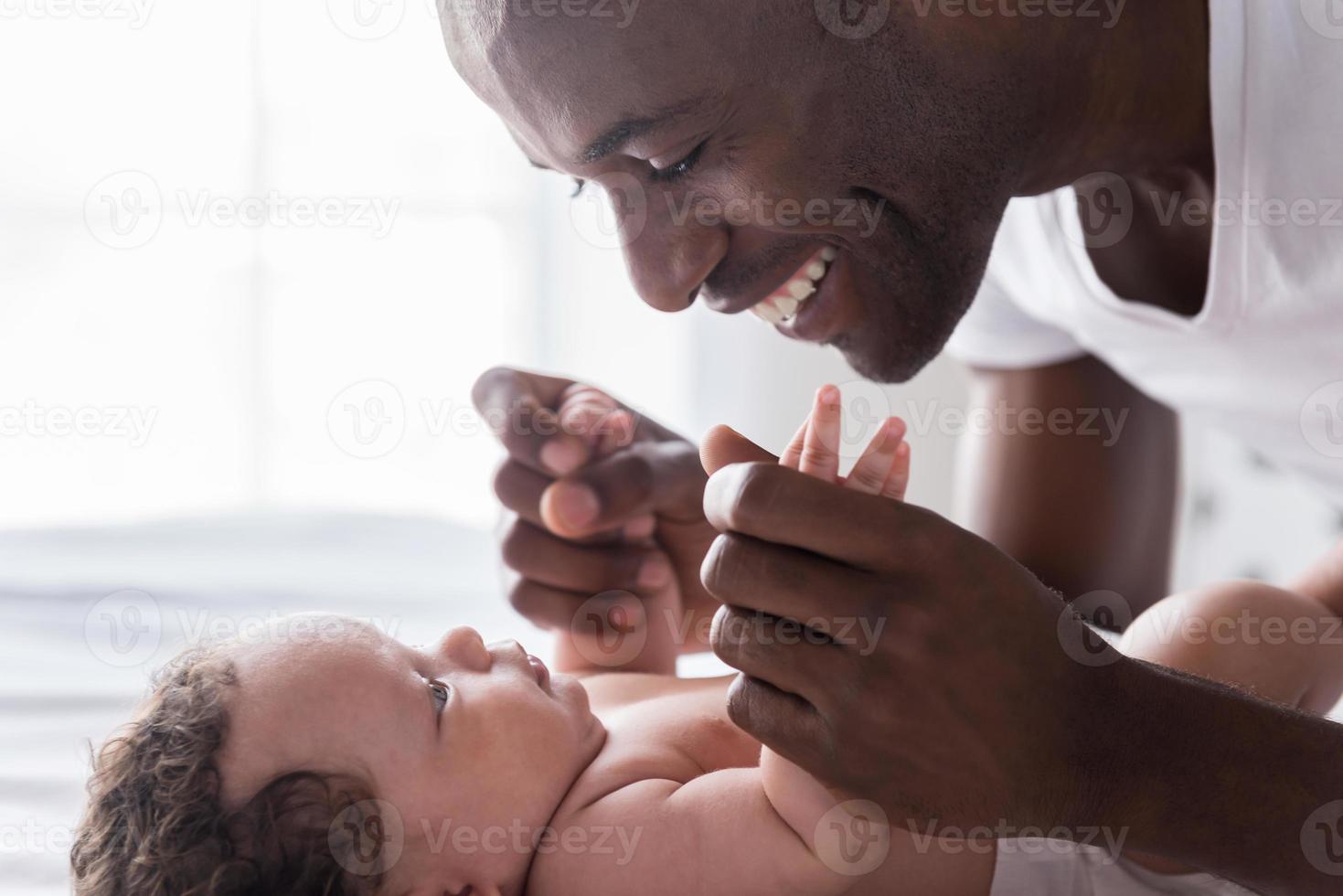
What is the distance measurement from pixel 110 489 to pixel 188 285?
2.22 ft

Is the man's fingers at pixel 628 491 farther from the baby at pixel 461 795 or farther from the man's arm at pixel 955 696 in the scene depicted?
the man's arm at pixel 955 696

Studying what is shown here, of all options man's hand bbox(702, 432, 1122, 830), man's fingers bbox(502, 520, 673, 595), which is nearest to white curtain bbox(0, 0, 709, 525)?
man's fingers bbox(502, 520, 673, 595)

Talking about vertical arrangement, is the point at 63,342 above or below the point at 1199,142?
below

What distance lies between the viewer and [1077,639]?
83 cm

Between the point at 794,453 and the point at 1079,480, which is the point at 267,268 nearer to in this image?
the point at 1079,480

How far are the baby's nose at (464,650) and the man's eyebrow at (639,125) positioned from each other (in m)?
0.51

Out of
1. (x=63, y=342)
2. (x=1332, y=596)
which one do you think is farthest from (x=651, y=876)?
(x=63, y=342)

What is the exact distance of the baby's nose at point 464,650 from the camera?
114 centimetres

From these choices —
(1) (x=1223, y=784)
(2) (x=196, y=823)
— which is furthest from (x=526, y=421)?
(1) (x=1223, y=784)

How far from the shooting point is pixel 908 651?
0.79 metres

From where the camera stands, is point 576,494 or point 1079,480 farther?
point 1079,480

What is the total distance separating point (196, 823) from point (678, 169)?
780mm

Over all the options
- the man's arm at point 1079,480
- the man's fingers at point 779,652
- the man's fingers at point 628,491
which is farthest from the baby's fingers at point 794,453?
the man's arm at point 1079,480

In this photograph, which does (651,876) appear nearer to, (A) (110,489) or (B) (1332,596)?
(B) (1332,596)
